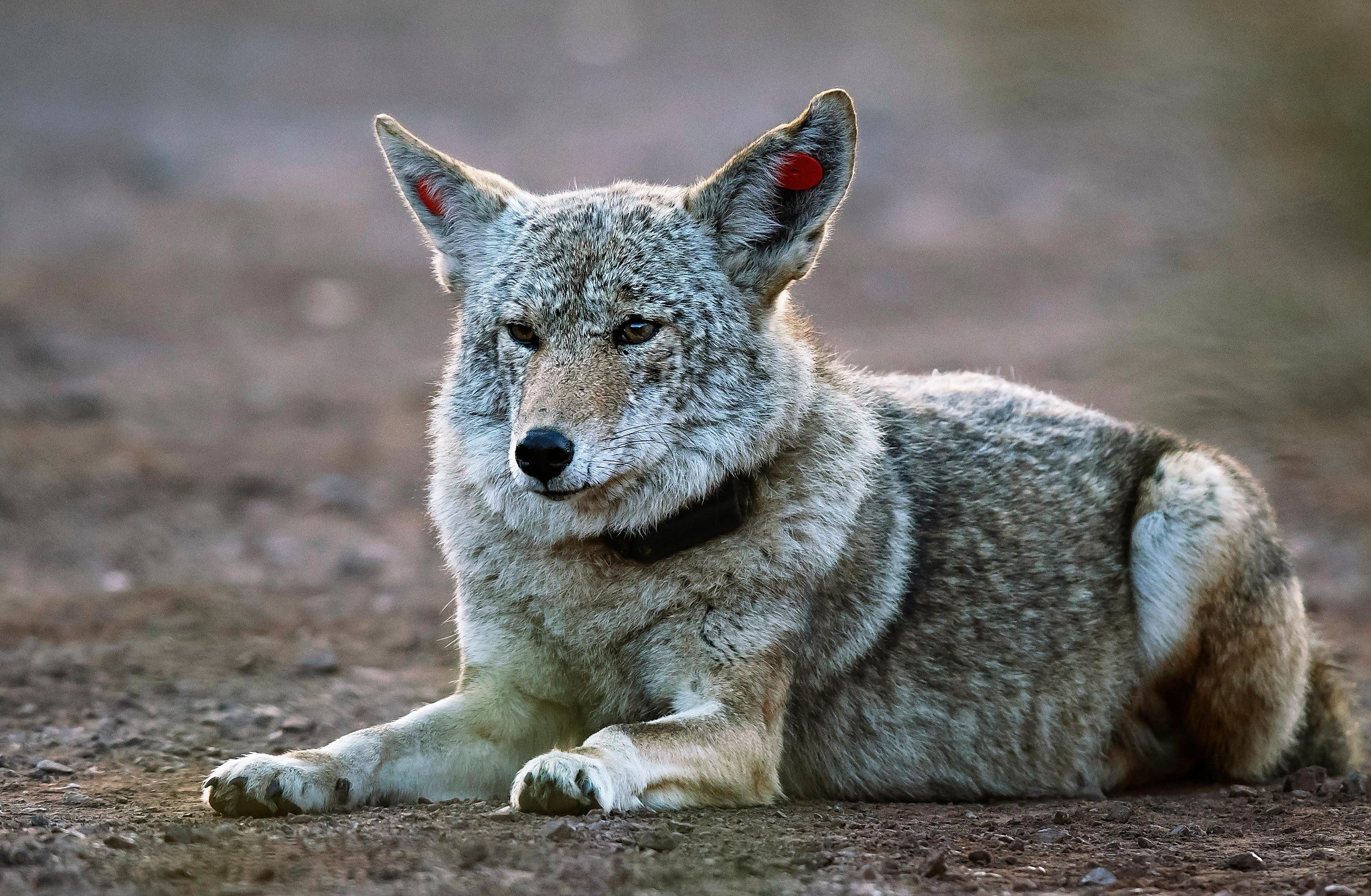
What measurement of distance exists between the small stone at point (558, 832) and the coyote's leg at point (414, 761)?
1.00 m

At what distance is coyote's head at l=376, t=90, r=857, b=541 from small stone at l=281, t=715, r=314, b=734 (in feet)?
4.51

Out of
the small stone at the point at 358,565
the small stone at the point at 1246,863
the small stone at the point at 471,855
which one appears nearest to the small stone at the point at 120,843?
the small stone at the point at 471,855

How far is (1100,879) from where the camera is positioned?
13.9 feet

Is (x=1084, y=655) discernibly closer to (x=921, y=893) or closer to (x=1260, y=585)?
(x=1260, y=585)

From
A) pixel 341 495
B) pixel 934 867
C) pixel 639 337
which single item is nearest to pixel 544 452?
pixel 639 337

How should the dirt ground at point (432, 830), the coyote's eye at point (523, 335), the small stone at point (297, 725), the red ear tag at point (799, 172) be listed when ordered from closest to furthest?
the dirt ground at point (432, 830)
the coyote's eye at point (523, 335)
the red ear tag at point (799, 172)
the small stone at point (297, 725)

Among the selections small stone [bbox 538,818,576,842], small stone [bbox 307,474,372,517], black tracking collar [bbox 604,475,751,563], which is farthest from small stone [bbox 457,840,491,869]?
small stone [bbox 307,474,372,517]

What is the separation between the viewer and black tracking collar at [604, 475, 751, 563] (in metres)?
5.30

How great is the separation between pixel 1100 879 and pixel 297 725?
142 inches

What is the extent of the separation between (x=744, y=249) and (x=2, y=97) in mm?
16747

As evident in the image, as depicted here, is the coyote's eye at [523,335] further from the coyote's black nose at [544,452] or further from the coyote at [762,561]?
the coyote's black nose at [544,452]

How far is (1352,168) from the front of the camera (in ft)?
14.2

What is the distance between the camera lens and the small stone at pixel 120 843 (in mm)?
4191

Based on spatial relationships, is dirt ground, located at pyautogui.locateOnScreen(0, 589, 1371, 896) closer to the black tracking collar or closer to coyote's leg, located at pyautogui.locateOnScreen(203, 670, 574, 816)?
coyote's leg, located at pyautogui.locateOnScreen(203, 670, 574, 816)
